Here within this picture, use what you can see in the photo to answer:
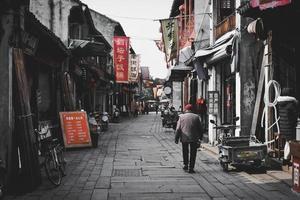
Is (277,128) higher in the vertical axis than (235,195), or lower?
higher

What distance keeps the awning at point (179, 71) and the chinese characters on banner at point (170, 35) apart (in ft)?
3.84

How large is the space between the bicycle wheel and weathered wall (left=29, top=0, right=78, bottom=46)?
14243 mm

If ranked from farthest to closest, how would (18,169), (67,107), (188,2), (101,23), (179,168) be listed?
(101,23), (188,2), (67,107), (179,168), (18,169)

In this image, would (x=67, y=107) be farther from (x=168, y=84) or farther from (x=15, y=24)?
(x=168, y=84)

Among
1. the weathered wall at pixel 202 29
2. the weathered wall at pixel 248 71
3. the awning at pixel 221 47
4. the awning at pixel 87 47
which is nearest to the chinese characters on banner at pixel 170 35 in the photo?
the weathered wall at pixel 202 29

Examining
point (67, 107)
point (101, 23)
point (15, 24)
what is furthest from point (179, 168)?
point (101, 23)

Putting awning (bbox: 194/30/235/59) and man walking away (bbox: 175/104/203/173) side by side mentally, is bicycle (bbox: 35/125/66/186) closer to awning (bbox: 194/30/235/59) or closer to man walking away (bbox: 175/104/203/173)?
man walking away (bbox: 175/104/203/173)

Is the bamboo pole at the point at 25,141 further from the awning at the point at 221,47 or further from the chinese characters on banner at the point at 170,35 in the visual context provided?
the chinese characters on banner at the point at 170,35

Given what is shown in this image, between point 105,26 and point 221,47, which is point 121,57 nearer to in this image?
point 105,26

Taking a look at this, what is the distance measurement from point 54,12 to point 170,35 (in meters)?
5.94

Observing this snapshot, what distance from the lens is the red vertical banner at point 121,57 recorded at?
35.6 meters

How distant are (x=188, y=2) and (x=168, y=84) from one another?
16.7 meters

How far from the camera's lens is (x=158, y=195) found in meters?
8.86

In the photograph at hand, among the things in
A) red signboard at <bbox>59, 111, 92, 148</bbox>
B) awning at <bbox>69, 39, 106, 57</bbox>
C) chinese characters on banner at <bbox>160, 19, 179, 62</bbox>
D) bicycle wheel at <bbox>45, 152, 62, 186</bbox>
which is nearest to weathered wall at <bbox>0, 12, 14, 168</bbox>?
bicycle wheel at <bbox>45, 152, 62, 186</bbox>
